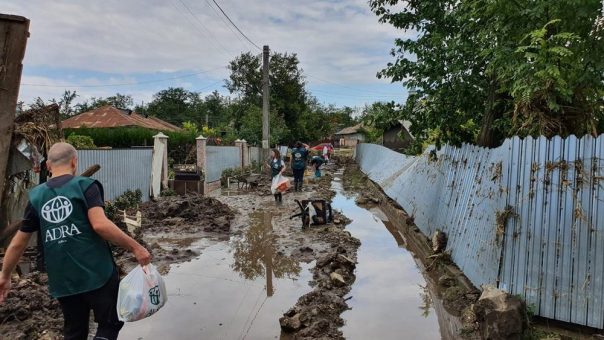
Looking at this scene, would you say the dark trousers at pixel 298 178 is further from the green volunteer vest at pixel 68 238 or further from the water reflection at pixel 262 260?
the green volunteer vest at pixel 68 238

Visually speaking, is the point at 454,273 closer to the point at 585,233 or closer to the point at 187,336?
the point at 585,233

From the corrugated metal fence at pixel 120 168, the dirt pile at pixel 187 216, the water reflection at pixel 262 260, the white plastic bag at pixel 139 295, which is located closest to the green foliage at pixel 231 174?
the corrugated metal fence at pixel 120 168

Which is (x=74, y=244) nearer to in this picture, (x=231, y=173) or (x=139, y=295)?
(x=139, y=295)

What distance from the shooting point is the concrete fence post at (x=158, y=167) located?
14.0 m

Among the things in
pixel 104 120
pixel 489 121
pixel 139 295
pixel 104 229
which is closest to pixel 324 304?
pixel 139 295

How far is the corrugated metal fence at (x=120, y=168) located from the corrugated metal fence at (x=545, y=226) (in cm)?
820

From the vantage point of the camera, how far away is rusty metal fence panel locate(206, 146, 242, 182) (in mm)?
18141

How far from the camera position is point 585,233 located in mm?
4203

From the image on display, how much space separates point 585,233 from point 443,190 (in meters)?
4.11

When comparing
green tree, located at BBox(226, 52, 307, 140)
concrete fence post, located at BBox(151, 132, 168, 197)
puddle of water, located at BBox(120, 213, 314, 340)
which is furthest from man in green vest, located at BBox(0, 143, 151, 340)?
green tree, located at BBox(226, 52, 307, 140)

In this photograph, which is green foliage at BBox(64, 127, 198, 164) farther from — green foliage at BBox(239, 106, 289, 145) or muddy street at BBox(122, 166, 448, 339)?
muddy street at BBox(122, 166, 448, 339)

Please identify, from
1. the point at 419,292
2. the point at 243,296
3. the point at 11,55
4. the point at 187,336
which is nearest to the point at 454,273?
the point at 419,292

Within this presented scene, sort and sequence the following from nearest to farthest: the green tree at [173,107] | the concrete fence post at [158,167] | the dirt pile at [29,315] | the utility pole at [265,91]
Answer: the dirt pile at [29,315] < the concrete fence post at [158,167] < the utility pole at [265,91] < the green tree at [173,107]

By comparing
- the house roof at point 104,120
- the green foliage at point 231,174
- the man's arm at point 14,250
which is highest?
the house roof at point 104,120
